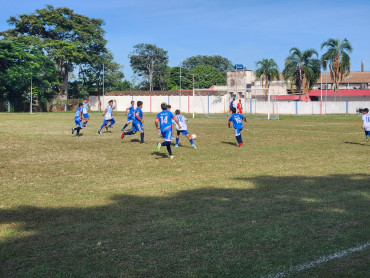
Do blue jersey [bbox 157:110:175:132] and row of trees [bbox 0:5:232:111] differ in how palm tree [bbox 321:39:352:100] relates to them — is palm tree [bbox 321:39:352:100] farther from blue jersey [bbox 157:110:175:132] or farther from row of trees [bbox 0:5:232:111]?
blue jersey [bbox 157:110:175:132]

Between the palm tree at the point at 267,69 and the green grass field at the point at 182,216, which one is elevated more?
the palm tree at the point at 267,69

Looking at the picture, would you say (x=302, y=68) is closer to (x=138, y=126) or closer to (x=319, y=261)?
(x=138, y=126)

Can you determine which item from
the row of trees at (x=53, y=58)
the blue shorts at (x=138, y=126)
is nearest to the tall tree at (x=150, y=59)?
the row of trees at (x=53, y=58)

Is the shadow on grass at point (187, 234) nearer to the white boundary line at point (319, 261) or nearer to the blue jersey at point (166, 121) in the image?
the white boundary line at point (319, 261)

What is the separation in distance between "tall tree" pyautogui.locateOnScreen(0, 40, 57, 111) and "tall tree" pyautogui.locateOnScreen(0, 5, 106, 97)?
2.96 meters

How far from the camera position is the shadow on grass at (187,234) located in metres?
5.05

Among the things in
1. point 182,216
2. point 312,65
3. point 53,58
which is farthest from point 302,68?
point 182,216

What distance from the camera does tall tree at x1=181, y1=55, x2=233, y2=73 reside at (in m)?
120

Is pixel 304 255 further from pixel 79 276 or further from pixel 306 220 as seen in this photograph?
pixel 79 276

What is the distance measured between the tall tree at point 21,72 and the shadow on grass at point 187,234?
196 ft

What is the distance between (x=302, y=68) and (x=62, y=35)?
39.8 metres

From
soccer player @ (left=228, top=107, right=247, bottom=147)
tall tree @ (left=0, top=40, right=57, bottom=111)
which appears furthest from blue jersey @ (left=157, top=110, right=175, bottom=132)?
tall tree @ (left=0, top=40, right=57, bottom=111)

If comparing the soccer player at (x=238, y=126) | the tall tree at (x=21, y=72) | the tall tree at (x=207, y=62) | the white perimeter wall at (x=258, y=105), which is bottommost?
the soccer player at (x=238, y=126)

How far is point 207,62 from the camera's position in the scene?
123 m
